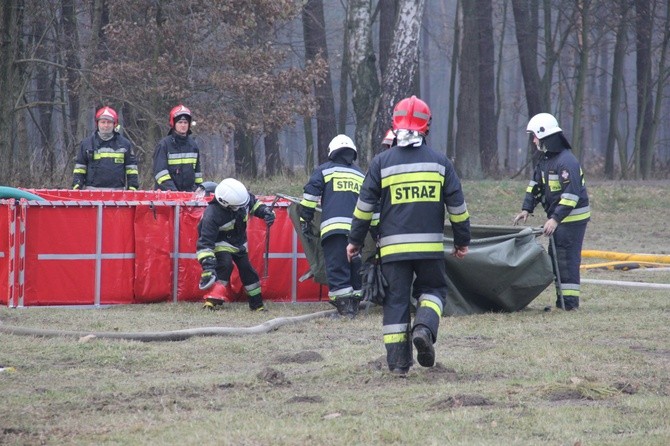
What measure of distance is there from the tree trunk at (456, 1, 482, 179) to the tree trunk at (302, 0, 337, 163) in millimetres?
3406

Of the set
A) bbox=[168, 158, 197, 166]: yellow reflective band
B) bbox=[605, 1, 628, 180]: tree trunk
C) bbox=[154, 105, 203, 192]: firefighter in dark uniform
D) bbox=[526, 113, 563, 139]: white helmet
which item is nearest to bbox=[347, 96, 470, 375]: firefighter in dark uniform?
bbox=[526, 113, 563, 139]: white helmet

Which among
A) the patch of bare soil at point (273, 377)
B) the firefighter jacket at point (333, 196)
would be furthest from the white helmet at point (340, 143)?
the patch of bare soil at point (273, 377)

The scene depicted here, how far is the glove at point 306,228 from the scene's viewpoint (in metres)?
10.3

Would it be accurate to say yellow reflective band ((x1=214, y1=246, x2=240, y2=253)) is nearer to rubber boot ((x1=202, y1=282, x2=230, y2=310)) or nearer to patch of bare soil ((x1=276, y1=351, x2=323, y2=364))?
rubber boot ((x1=202, y1=282, x2=230, y2=310))

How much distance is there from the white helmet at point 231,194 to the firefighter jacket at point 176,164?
2.68 meters

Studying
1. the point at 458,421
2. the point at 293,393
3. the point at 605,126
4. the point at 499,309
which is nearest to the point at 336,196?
the point at 499,309

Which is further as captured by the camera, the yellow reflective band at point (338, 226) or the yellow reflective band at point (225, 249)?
the yellow reflective band at point (225, 249)

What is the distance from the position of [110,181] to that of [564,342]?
22.8ft

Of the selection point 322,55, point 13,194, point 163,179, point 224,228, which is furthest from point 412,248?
point 322,55

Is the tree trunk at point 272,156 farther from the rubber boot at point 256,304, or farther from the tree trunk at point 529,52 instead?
the rubber boot at point 256,304

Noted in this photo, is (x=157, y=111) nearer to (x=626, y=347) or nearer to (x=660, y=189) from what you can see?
(x=660, y=189)

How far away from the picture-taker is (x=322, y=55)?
2877 centimetres

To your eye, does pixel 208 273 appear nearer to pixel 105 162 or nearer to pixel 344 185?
pixel 344 185

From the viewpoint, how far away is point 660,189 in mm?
25125
